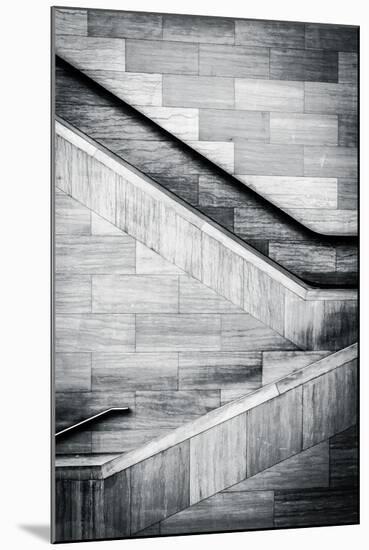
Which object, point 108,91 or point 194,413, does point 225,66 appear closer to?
point 108,91

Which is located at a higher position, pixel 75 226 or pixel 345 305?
pixel 75 226

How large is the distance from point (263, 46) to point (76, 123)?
2.89 ft

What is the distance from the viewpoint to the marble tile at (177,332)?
3746 millimetres

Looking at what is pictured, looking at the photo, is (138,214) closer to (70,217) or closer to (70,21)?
(70,217)

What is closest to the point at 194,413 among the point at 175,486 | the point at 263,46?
the point at 175,486

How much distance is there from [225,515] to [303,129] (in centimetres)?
168

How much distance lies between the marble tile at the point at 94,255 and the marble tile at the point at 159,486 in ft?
2.60

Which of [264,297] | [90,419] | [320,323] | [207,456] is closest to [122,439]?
[90,419]

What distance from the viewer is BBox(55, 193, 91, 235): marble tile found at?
3.68 meters

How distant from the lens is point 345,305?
3.96m

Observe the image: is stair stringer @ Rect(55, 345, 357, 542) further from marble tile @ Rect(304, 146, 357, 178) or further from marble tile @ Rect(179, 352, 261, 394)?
marble tile @ Rect(304, 146, 357, 178)

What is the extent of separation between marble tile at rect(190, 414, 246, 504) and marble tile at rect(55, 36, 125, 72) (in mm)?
1560

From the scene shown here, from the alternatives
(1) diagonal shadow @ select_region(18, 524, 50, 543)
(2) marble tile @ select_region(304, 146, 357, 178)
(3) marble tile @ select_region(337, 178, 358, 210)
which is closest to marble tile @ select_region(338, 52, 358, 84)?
(2) marble tile @ select_region(304, 146, 357, 178)

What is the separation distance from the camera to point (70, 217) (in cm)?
369
